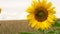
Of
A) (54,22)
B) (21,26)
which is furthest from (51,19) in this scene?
(21,26)

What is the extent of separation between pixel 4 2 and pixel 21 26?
0.20 m

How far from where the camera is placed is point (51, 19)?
358mm

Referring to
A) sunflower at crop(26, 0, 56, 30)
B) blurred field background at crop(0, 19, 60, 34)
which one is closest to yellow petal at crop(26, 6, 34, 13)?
sunflower at crop(26, 0, 56, 30)

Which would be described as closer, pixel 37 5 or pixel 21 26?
pixel 37 5

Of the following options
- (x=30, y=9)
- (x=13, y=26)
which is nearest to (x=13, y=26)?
(x=13, y=26)

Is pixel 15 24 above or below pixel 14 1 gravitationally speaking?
below

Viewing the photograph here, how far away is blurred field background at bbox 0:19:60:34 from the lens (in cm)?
87

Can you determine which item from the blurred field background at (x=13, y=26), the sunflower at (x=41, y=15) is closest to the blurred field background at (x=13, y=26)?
the blurred field background at (x=13, y=26)

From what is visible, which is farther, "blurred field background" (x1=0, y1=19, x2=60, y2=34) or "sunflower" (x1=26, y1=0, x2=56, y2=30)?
"blurred field background" (x1=0, y1=19, x2=60, y2=34)

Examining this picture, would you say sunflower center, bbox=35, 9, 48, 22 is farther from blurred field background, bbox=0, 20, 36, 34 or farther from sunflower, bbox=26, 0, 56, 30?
blurred field background, bbox=0, 20, 36, 34

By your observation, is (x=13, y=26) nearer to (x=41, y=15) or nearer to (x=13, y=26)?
(x=13, y=26)

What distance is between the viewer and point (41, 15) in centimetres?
36

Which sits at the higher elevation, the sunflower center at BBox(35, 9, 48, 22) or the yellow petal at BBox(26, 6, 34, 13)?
the yellow petal at BBox(26, 6, 34, 13)

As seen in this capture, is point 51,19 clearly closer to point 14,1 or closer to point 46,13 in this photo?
point 46,13
